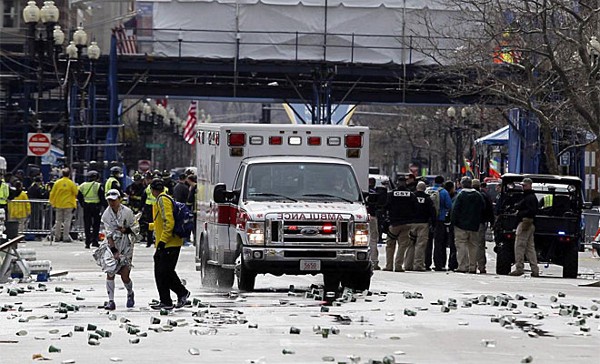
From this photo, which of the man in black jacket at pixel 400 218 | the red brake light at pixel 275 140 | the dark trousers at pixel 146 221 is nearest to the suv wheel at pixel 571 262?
the man in black jacket at pixel 400 218

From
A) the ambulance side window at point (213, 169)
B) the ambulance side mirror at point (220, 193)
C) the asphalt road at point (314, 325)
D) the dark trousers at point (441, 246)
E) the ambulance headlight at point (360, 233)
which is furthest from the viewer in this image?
the dark trousers at point (441, 246)

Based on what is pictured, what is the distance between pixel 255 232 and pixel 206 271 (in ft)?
9.24

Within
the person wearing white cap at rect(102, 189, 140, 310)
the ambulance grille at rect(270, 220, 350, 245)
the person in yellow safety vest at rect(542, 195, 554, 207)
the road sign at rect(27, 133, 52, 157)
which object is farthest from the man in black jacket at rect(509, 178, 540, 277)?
the road sign at rect(27, 133, 52, 157)

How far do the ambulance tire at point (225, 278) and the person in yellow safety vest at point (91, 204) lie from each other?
1372 cm

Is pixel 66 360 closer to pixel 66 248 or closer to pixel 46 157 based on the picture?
pixel 66 248

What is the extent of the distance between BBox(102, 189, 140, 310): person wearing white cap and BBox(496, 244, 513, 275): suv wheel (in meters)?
10.6

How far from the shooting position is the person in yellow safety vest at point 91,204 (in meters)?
36.0

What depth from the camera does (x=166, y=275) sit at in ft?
61.1

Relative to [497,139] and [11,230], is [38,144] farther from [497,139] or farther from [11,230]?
[11,230]

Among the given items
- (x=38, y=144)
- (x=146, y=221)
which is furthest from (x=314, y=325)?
(x=38, y=144)

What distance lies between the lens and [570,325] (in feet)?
53.5

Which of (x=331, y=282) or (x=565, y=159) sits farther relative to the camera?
(x=565, y=159)

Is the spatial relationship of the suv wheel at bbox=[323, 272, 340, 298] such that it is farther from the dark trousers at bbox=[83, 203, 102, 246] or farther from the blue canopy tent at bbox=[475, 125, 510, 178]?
the blue canopy tent at bbox=[475, 125, 510, 178]

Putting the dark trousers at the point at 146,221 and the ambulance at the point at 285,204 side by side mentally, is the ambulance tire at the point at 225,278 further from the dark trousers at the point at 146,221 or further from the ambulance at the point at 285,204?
the dark trousers at the point at 146,221
